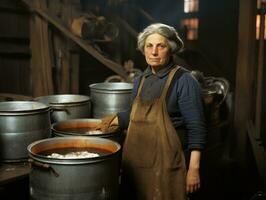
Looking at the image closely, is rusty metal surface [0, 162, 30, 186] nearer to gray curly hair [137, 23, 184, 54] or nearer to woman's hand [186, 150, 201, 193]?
woman's hand [186, 150, 201, 193]

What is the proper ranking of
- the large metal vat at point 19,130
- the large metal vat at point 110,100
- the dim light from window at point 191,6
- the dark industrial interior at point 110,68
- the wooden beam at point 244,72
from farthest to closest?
the dim light from window at point 191,6 < the wooden beam at point 244,72 < the dark industrial interior at point 110,68 < the large metal vat at point 110,100 < the large metal vat at point 19,130

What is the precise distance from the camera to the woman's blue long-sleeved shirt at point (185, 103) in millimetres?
3578

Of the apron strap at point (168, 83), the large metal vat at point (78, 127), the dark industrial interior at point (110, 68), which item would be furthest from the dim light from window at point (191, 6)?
the apron strap at point (168, 83)

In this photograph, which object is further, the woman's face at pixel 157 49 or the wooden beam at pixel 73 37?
the wooden beam at pixel 73 37

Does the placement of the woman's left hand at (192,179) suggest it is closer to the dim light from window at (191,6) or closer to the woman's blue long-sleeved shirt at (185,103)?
the woman's blue long-sleeved shirt at (185,103)

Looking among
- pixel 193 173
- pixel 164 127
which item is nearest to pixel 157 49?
pixel 164 127

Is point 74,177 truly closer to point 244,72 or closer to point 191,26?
point 244,72

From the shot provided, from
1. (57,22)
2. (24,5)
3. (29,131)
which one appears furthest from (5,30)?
(29,131)

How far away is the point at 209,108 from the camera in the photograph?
6223 mm

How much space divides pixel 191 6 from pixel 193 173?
24.1ft

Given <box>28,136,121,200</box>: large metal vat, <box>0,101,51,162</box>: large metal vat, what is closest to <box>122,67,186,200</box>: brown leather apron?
<box>28,136,121,200</box>: large metal vat

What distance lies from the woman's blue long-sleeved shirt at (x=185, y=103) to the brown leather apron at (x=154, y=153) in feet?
0.21

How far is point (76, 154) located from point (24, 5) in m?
3.77

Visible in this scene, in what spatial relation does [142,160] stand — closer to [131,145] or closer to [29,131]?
[131,145]
